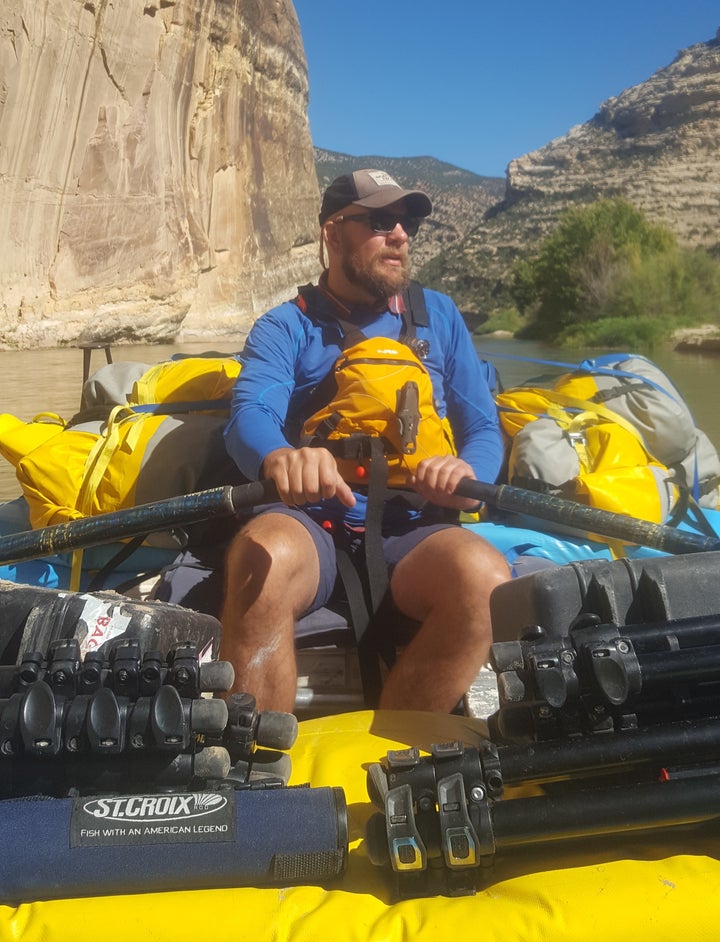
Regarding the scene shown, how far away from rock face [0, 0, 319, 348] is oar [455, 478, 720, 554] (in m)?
14.6

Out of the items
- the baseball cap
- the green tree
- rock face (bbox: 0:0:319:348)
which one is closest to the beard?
the baseball cap

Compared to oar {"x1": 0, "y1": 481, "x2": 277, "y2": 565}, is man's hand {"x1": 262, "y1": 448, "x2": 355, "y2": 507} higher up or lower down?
higher up

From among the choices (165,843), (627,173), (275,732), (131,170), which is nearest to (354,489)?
(275,732)

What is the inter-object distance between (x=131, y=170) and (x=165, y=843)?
2120cm

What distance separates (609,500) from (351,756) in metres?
1.33

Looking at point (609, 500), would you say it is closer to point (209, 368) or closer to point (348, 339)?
point (348, 339)

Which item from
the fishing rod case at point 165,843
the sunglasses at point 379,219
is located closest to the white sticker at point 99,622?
the fishing rod case at point 165,843

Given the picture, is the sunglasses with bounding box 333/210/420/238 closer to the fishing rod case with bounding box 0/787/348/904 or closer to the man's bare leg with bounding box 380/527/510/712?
the man's bare leg with bounding box 380/527/510/712

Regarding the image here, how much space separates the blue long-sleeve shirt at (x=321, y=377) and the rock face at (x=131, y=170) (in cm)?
1402

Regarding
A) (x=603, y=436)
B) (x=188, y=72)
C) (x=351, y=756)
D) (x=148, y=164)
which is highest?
(x=188, y=72)

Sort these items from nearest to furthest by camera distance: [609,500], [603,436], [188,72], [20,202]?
[609,500] < [603,436] < [20,202] < [188,72]

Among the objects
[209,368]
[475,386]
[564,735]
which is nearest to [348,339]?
[475,386]

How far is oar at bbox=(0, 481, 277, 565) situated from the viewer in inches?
70.7

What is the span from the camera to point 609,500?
2.35m
